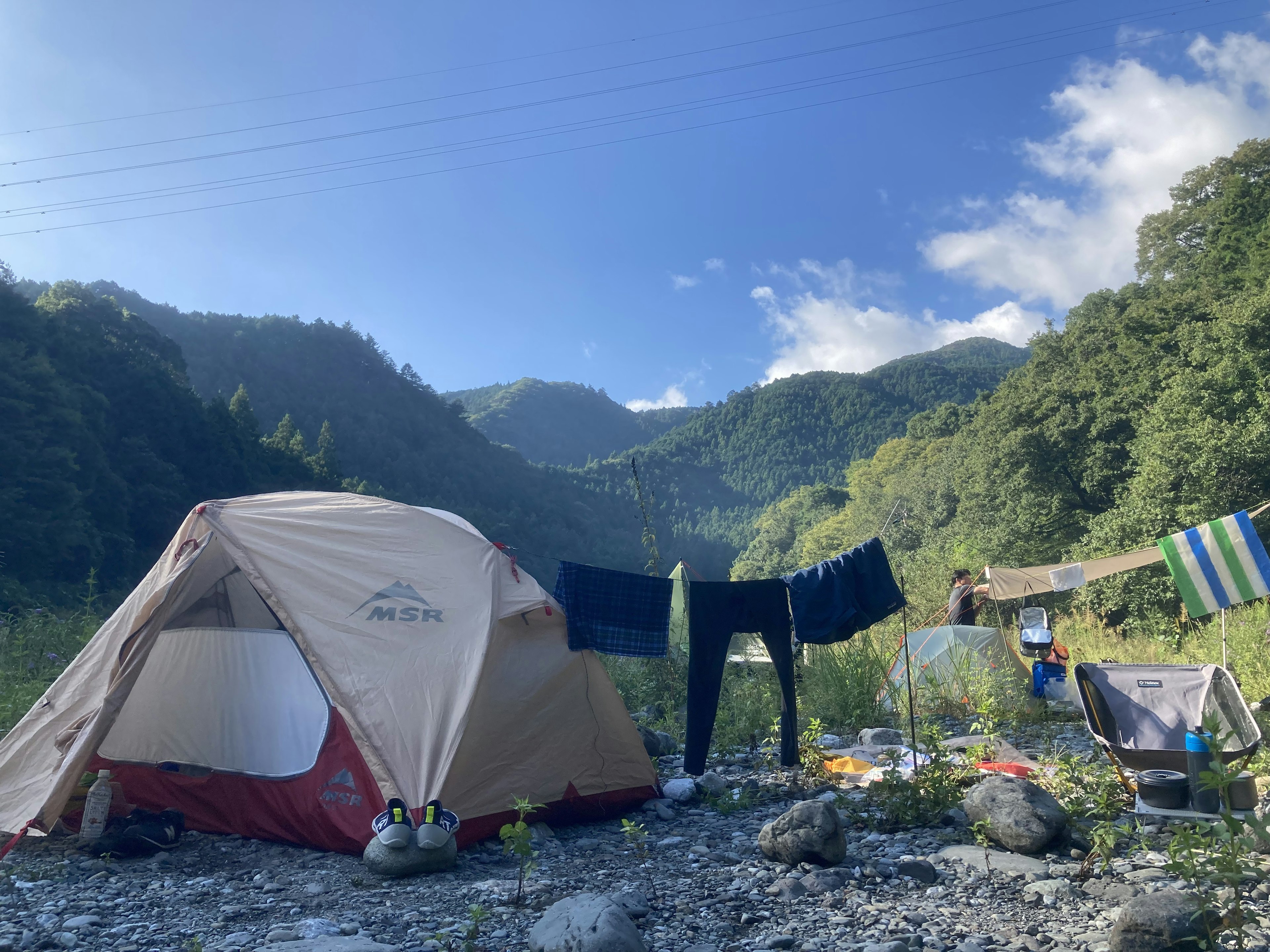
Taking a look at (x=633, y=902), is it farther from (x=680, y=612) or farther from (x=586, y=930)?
(x=680, y=612)

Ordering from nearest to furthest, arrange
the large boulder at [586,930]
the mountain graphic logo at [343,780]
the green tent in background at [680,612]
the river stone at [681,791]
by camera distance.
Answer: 1. the large boulder at [586,930]
2. the mountain graphic logo at [343,780]
3. the river stone at [681,791]
4. the green tent in background at [680,612]

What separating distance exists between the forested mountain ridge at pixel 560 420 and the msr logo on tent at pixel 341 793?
274 feet

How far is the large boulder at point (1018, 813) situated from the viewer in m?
4.37

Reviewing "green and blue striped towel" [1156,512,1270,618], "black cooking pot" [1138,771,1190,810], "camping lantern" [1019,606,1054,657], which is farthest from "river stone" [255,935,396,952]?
"green and blue striped towel" [1156,512,1270,618]

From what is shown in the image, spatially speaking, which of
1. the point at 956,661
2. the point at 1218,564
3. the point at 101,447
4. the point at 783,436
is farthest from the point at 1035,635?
the point at 783,436

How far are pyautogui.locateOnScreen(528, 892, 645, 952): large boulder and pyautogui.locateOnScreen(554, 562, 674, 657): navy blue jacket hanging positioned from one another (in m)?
2.35

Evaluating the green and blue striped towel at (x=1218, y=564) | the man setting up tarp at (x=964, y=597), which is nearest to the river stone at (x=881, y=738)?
the green and blue striped towel at (x=1218, y=564)

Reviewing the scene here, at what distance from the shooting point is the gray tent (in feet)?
16.6

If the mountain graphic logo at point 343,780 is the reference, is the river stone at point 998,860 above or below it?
below

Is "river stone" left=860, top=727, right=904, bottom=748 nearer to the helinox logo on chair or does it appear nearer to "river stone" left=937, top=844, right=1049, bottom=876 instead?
"river stone" left=937, top=844, right=1049, bottom=876

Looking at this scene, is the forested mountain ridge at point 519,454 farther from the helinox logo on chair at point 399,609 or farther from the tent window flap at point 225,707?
the helinox logo on chair at point 399,609

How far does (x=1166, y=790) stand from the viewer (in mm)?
4566

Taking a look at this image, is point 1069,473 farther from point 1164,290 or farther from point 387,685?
point 387,685

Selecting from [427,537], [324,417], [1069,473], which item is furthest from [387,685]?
[324,417]
